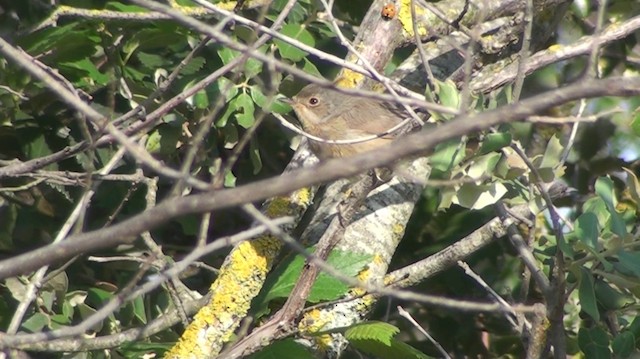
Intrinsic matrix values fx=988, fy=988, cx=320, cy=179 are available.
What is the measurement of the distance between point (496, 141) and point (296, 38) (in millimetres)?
1181

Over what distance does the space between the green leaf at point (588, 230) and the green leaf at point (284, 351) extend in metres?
0.84

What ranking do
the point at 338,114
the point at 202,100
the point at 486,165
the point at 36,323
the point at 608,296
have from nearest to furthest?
the point at 486,165, the point at 608,296, the point at 36,323, the point at 202,100, the point at 338,114

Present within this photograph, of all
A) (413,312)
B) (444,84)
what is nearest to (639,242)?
(444,84)

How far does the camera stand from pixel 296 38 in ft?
12.0

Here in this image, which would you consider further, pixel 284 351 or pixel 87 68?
pixel 87 68

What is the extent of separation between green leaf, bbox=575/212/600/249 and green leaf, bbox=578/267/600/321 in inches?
3.3

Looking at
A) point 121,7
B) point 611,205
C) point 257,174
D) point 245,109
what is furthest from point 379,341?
point 121,7

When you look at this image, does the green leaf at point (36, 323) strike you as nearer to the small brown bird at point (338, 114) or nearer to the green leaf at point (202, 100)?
the green leaf at point (202, 100)

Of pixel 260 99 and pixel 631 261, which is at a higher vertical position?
pixel 260 99

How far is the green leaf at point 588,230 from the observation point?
2770 millimetres

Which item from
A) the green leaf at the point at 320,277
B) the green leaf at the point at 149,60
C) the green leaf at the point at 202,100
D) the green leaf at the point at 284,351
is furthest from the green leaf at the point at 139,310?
the green leaf at the point at 149,60

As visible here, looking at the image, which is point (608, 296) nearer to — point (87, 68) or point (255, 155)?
point (255, 155)

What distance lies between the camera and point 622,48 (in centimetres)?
430

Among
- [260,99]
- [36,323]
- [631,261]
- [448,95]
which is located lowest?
[36,323]
